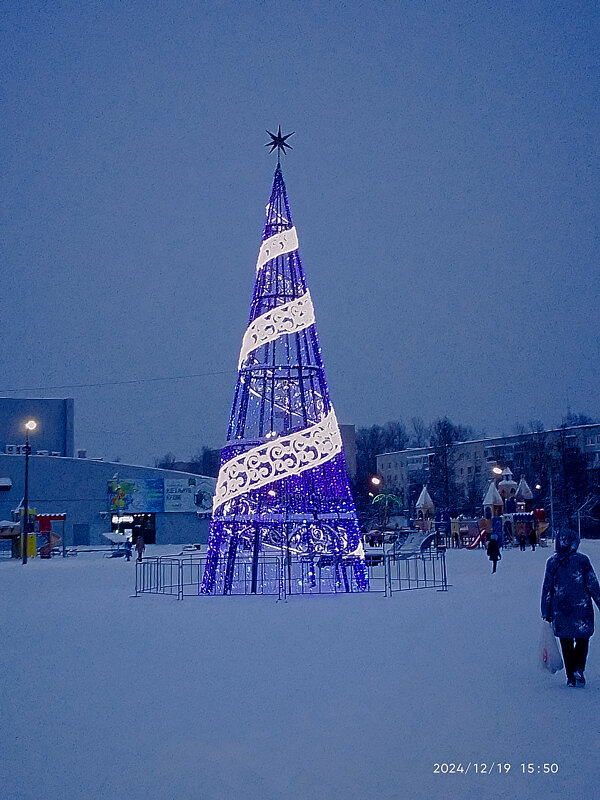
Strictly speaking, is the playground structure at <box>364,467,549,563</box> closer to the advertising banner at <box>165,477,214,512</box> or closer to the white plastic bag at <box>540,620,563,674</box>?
the advertising banner at <box>165,477,214,512</box>

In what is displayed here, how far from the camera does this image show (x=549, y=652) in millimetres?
9305

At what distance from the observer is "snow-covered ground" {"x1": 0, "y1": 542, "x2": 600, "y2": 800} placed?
636cm

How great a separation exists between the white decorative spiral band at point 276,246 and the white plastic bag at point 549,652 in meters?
14.6

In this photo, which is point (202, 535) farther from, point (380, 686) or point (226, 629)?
point (380, 686)

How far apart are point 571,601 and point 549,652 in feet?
1.94

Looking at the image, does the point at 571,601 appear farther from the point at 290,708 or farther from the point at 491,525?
the point at 491,525

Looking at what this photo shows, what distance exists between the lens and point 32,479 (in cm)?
6056

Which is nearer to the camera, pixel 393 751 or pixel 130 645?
pixel 393 751

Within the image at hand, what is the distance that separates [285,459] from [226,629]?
650cm

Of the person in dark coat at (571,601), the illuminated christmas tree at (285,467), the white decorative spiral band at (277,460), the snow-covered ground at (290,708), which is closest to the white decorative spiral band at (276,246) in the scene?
the illuminated christmas tree at (285,467)

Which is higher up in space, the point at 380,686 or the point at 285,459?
the point at 285,459

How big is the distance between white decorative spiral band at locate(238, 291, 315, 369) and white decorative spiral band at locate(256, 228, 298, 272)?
1352mm

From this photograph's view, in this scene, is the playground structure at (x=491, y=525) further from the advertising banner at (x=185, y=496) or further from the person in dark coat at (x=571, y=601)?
the person in dark coat at (x=571, y=601)

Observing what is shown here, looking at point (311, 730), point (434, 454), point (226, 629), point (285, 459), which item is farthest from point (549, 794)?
point (434, 454)
